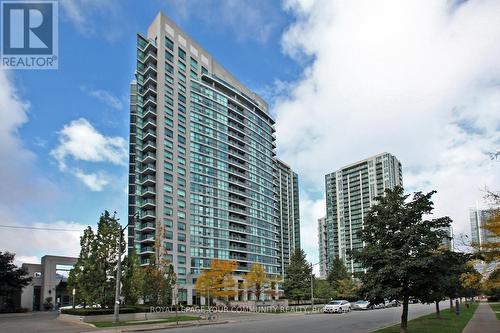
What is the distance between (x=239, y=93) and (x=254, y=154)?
1791cm

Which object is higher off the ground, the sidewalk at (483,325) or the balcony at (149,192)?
→ the balcony at (149,192)

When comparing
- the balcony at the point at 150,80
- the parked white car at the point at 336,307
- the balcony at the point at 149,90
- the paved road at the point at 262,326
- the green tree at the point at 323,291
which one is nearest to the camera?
the paved road at the point at 262,326

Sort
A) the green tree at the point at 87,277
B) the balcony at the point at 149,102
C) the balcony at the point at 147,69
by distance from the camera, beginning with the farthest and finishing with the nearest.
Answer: the balcony at the point at 147,69 < the balcony at the point at 149,102 < the green tree at the point at 87,277

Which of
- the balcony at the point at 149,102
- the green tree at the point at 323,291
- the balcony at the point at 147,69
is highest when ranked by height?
the balcony at the point at 147,69

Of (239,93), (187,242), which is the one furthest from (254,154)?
(187,242)

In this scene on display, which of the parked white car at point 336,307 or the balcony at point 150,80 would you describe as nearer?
the parked white car at point 336,307

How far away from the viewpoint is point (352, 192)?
179 m

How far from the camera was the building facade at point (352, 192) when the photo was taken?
557 feet

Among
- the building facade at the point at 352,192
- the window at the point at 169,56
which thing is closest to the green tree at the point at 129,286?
the window at the point at 169,56

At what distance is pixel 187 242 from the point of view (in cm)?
10344

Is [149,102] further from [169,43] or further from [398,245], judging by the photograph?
[398,245]

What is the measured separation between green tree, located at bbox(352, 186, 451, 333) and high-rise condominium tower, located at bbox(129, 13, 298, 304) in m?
76.6

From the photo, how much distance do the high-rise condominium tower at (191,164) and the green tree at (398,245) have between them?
251ft

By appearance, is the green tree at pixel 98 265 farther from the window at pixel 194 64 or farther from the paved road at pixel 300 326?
the window at pixel 194 64
